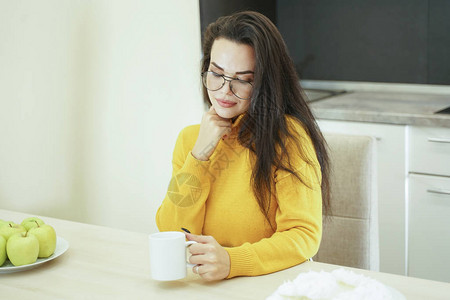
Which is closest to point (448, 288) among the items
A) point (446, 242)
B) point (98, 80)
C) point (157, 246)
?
point (157, 246)

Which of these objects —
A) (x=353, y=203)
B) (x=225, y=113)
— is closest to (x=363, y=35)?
(x=353, y=203)

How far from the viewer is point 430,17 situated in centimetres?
271

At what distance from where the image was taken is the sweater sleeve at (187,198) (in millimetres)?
1495

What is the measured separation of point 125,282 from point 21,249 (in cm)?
23

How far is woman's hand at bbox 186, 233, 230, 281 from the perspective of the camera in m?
1.23

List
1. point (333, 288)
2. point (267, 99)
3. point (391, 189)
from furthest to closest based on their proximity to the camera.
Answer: point (391, 189)
point (267, 99)
point (333, 288)

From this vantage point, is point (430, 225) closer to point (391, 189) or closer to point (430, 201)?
point (430, 201)

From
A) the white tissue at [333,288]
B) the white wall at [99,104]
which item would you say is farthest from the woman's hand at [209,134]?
the white wall at [99,104]

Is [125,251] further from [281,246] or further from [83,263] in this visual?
[281,246]

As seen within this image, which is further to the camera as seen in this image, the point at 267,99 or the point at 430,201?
the point at 430,201

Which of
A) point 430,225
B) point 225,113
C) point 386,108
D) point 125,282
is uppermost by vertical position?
point 225,113

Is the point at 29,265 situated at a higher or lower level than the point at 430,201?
higher

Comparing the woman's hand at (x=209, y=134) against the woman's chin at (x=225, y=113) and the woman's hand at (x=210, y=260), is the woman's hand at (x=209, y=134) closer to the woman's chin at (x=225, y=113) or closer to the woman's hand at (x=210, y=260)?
the woman's chin at (x=225, y=113)

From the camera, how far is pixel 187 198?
1511 millimetres
